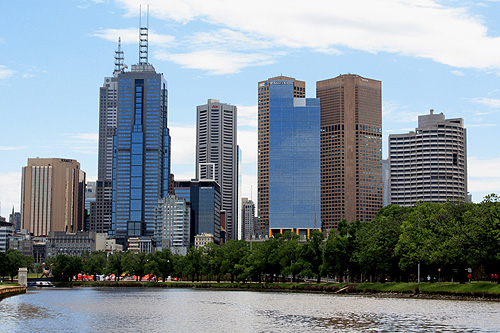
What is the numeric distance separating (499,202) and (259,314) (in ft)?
188

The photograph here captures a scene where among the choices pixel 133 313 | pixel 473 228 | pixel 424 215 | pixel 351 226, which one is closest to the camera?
pixel 133 313

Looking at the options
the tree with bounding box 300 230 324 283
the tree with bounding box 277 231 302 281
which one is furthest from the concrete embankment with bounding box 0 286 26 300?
the tree with bounding box 300 230 324 283

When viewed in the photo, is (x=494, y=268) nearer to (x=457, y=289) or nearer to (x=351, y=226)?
(x=457, y=289)

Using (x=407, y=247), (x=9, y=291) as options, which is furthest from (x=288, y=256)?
(x=9, y=291)

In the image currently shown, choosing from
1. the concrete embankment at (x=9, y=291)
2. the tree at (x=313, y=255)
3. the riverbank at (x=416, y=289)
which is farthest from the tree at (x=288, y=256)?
the concrete embankment at (x=9, y=291)

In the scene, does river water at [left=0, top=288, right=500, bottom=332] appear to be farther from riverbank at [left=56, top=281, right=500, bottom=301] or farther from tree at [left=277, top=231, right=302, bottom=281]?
tree at [left=277, top=231, right=302, bottom=281]

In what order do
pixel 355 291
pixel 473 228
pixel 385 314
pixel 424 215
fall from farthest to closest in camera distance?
pixel 355 291 < pixel 424 215 < pixel 473 228 < pixel 385 314

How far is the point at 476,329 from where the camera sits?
7075cm

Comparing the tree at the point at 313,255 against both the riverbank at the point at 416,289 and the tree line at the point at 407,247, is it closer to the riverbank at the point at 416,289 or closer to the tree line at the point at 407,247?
the tree line at the point at 407,247

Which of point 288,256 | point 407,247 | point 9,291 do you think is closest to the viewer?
point 407,247

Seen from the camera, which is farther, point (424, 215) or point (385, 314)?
point (424, 215)

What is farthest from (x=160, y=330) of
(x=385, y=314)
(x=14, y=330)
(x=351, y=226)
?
(x=351, y=226)

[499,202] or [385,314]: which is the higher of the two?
[499,202]

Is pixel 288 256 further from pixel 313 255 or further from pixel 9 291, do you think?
pixel 9 291
